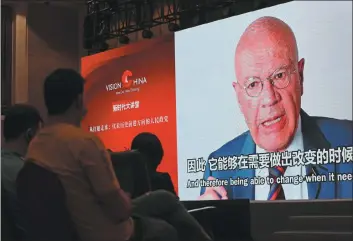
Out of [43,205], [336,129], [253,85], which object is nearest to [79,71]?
[43,205]

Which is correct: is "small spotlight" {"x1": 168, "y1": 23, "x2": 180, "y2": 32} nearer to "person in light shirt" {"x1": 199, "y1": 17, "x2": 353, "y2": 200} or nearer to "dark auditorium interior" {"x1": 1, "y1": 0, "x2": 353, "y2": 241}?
"dark auditorium interior" {"x1": 1, "y1": 0, "x2": 353, "y2": 241}

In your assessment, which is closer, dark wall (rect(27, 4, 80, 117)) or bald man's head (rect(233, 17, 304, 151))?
bald man's head (rect(233, 17, 304, 151))

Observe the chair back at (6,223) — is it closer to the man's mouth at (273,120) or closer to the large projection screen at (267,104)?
the large projection screen at (267,104)

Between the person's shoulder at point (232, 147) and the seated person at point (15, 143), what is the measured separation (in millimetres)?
483

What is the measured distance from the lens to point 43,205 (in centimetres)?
138

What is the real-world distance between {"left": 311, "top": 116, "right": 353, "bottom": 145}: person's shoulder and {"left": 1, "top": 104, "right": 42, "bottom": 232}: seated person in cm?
73

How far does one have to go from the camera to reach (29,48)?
57.6 inches

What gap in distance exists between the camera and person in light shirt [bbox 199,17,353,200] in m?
1.35

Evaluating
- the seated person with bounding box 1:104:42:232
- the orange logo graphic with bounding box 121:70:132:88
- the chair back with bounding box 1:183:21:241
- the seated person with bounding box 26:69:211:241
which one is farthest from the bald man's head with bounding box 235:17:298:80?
the chair back with bounding box 1:183:21:241

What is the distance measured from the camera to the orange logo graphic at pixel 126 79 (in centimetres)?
146

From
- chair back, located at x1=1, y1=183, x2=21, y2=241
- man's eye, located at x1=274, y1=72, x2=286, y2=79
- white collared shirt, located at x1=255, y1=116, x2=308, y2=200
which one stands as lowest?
chair back, located at x1=1, y1=183, x2=21, y2=241

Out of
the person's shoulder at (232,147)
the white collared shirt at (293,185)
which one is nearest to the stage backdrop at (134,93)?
the person's shoulder at (232,147)

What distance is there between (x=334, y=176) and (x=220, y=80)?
0.39 meters

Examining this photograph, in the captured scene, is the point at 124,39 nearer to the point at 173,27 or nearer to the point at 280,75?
the point at 173,27
